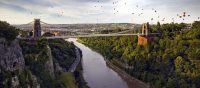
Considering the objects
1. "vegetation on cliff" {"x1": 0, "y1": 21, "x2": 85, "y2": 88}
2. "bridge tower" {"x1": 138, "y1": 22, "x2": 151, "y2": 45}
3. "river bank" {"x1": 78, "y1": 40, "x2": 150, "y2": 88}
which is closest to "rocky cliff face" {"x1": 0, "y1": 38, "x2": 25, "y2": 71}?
"vegetation on cliff" {"x1": 0, "y1": 21, "x2": 85, "y2": 88}

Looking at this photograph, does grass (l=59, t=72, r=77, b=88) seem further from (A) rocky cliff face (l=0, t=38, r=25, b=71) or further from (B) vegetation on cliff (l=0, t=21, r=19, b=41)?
(B) vegetation on cliff (l=0, t=21, r=19, b=41)

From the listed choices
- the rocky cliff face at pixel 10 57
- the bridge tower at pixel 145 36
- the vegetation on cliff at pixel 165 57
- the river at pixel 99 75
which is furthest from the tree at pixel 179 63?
→ the rocky cliff face at pixel 10 57

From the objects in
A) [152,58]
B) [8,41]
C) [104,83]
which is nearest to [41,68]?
[8,41]

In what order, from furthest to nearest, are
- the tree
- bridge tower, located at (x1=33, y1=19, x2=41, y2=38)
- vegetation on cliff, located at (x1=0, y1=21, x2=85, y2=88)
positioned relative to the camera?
bridge tower, located at (x1=33, y1=19, x2=41, y2=38) → the tree → vegetation on cliff, located at (x1=0, y1=21, x2=85, y2=88)

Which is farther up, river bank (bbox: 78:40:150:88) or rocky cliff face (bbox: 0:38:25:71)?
rocky cliff face (bbox: 0:38:25:71)

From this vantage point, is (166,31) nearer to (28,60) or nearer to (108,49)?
(108,49)
